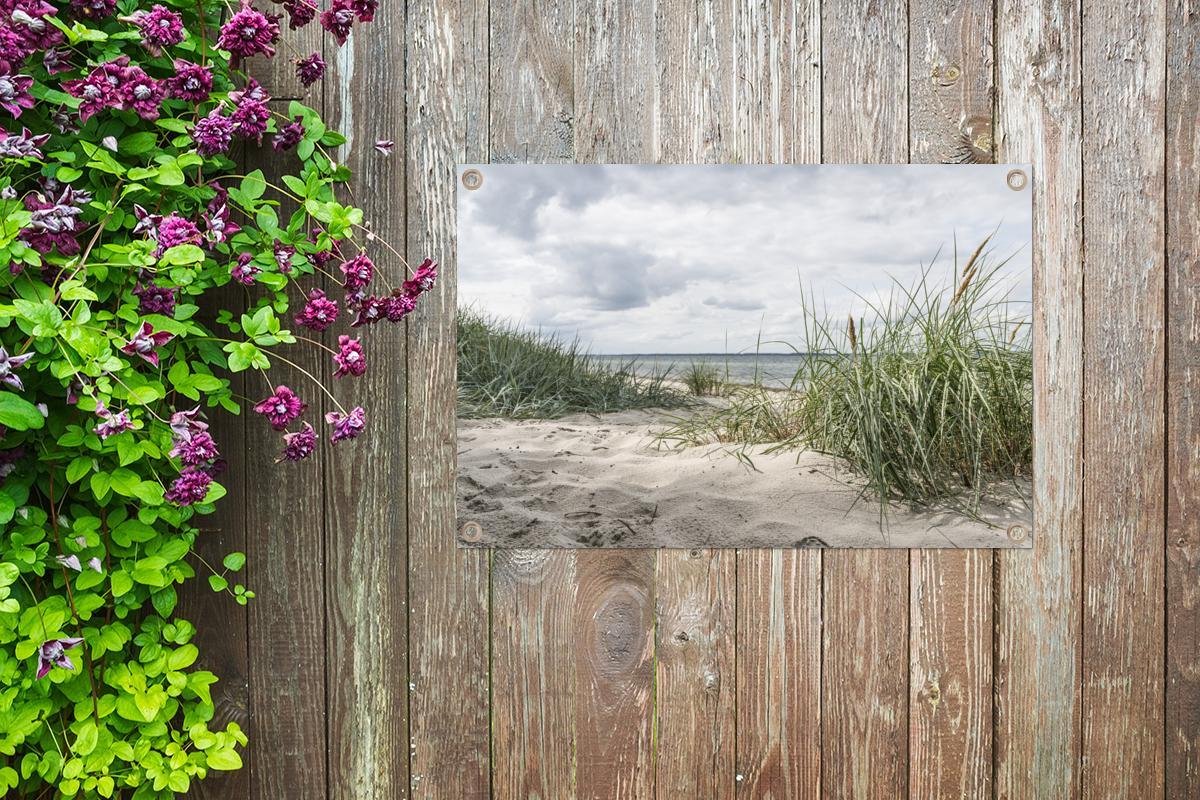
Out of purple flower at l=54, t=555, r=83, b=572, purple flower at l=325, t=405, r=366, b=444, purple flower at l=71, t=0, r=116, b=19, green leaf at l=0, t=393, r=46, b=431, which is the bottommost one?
purple flower at l=54, t=555, r=83, b=572

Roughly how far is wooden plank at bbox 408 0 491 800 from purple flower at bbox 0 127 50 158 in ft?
1.62

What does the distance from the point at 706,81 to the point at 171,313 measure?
0.89m

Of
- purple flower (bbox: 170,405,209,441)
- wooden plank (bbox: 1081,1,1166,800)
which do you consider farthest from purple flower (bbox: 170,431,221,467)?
wooden plank (bbox: 1081,1,1166,800)

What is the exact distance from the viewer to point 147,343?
2.92 feet

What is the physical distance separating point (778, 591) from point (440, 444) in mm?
618

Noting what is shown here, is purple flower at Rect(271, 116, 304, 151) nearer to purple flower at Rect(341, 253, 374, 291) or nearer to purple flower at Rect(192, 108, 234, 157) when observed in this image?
purple flower at Rect(192, 108, 234, 157)

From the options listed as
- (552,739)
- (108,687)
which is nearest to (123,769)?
(108,687)

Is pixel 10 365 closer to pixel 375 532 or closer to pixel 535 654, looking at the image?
pixel 375 532

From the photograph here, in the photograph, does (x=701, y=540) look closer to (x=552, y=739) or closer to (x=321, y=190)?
(x=552, y=739)

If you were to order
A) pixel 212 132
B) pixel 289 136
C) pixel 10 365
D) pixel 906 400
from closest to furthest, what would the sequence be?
pixel 10 365
pixel 212 132
pixel 289 136
pixel 906 400

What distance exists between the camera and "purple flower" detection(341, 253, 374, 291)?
1.01m

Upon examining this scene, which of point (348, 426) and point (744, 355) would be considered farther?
point (744, 355)

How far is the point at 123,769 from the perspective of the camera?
40.1 inches

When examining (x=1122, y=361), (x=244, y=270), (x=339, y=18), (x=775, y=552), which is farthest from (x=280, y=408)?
(x=1122, y=361)
